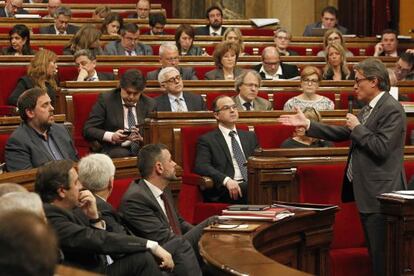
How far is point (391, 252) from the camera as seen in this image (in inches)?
201

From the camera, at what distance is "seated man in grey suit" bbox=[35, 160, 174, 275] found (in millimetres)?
3994

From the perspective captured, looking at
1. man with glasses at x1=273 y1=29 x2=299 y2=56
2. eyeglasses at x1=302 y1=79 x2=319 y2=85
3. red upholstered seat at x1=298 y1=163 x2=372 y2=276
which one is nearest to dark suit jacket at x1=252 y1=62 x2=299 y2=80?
man with glasses at x1=273 y1=29 x2=299 y2=56

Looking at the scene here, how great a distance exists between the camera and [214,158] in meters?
6.28

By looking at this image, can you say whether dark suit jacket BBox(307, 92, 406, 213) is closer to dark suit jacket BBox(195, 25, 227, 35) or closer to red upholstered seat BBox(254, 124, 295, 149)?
red upholstered seat BBox(254, 124, 295, 149)

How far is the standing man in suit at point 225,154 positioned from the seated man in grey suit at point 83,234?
193 cm

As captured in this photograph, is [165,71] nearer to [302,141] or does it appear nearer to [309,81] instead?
[309,81]

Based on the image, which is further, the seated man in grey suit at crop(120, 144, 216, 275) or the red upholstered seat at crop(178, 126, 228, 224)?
the red upholstered seat at crop(178, 126, 228, 224)

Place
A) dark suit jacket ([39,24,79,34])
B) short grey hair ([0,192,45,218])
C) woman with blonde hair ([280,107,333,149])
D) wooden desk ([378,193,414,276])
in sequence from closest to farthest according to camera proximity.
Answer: short grey hair ([0,192,45,218])
wooden desk ([378,193,414,276])
woman with blonde hair ([280,107,333,149])
dark suit jacket ([39,24,79,34])

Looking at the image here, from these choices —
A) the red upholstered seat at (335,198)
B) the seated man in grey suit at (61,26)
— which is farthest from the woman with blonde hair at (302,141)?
the seated man in grey suit at (61,26)

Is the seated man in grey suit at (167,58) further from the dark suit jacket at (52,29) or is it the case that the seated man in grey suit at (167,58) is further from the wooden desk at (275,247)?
the wooden desk at (275,247)

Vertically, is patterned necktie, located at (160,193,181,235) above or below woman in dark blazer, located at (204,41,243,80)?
below

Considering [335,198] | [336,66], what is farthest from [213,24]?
[335,198]

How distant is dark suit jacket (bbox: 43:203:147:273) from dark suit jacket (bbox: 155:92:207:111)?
2.98 m

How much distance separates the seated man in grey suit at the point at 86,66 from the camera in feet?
25.7
